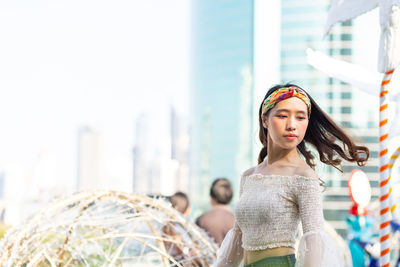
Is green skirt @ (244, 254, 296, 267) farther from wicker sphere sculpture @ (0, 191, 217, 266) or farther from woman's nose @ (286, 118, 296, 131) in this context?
wicker sphere sculpture @ (0, 191, 217, 266)

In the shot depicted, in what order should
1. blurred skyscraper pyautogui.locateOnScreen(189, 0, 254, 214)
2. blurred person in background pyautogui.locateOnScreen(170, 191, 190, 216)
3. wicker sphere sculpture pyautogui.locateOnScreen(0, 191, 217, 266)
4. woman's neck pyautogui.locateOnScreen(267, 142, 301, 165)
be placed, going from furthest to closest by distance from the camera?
blurred skyscraper pyautogui.locateOnScreen(189, 0, 254, 214) < blurred person in background pyautogui.locateOnScreen(170, 191, 190, 216) < wicker sphere sculpture pyautogui.locateOnScreen(0, 191, 217, 266) < woman's neck pyautogui.locateOnScreen(267, 142, 301, 165)

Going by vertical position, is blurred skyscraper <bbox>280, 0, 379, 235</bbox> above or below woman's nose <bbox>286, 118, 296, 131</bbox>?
above

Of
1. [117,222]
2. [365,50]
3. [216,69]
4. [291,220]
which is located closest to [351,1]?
[291,220]

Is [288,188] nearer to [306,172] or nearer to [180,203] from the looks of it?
[306,172]

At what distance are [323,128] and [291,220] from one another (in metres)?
0.36

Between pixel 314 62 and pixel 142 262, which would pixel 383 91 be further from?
pixel 142 262

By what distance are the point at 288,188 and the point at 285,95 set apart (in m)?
0.30

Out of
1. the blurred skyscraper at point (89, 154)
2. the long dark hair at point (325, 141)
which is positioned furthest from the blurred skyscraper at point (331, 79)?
the blurred skyscraper at point (89, 154)

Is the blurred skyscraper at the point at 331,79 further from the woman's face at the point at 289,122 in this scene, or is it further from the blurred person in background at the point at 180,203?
the woman's face at the point at 289,122

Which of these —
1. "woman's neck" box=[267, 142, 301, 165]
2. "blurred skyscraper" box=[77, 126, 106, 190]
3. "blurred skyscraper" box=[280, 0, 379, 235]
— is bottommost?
"blurred skyscraper" box=[77, 126, 106, 190]

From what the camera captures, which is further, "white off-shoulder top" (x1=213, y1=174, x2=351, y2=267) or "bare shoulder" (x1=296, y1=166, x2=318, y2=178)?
"bare shoulder" (x1=296, y1=166, x2=318, y2=178)

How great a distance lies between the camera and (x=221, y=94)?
96.6 metres

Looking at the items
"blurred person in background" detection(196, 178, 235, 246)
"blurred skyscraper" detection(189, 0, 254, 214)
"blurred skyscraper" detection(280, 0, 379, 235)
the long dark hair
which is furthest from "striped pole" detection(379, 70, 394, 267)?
"blurred skyscraper" detection(189, 0, 254, 214)

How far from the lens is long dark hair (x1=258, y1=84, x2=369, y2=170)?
7.36 feet
